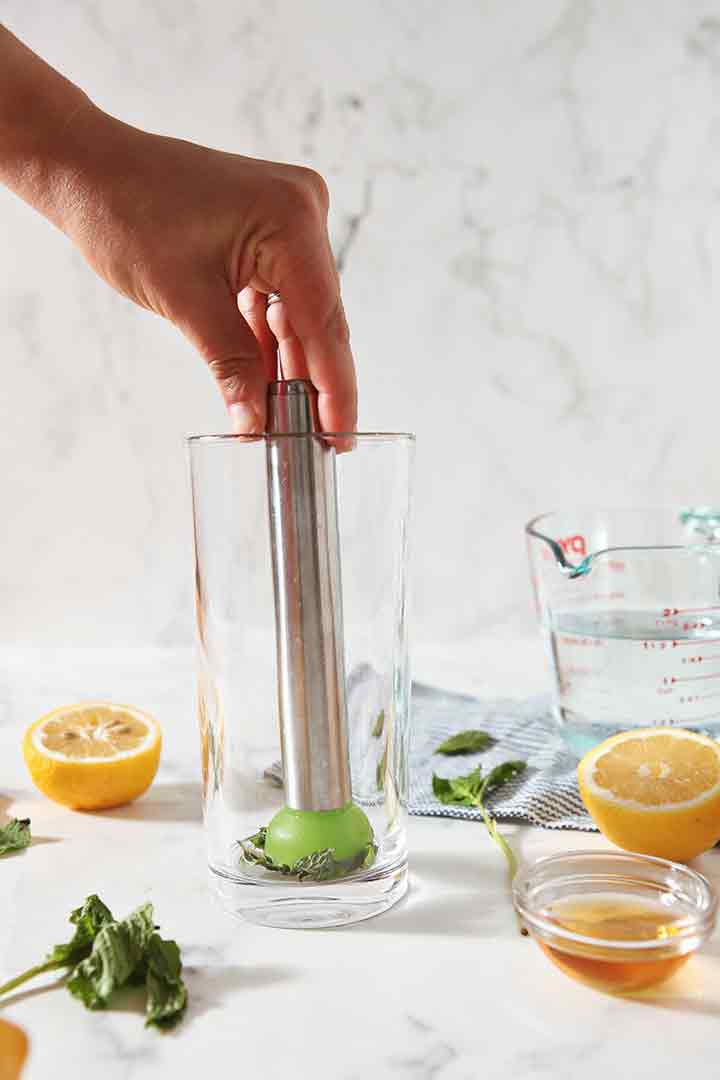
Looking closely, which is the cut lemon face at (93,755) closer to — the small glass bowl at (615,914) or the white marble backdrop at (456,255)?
the small glass bowl at (615,914)

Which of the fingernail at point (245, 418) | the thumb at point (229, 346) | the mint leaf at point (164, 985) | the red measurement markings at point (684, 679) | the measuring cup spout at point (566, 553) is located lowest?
the mint leaf at point (164, 985)

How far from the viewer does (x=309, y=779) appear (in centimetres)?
64

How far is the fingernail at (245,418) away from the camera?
2.17 feet

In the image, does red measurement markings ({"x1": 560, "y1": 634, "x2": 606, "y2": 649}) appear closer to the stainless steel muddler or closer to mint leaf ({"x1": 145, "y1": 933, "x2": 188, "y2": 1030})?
the stainless steel muddler

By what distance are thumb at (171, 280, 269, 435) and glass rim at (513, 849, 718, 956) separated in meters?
0.29

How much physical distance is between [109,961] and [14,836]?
8.9 inches

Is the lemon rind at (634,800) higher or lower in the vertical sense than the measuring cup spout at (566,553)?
lower

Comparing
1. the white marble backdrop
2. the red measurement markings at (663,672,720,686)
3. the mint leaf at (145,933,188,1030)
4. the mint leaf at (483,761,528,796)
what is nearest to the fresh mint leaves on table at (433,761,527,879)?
the mint leaf at (483,761,528,796)

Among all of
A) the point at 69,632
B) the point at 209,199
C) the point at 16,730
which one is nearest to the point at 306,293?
the point at 209,199

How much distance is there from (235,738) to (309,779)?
0.16ft

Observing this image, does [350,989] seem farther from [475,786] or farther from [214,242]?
[214,242]

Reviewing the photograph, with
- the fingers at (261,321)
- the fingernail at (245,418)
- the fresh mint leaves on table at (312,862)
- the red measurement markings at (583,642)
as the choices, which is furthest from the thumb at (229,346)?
the red measurement markings at (583,642)

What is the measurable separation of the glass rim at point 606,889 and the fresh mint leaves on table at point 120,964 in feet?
0.56

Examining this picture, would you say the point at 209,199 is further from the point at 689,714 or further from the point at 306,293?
the point at 689,714
